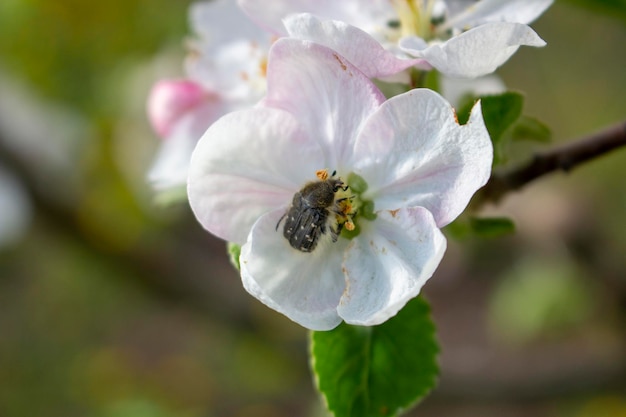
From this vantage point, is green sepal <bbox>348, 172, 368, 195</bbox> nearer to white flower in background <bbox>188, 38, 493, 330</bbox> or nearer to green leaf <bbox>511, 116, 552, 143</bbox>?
white flower in background <bbox>188, 38, 493, 330</bbox>

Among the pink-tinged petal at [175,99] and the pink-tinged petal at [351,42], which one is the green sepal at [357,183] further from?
the pink-tinged petal at [175,99]

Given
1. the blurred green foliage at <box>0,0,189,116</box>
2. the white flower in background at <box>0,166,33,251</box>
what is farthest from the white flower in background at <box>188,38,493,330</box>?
the white flower in background at <box>0,166,33,251</box>

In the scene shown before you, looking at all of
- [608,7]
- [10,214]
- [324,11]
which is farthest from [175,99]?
[10,214]

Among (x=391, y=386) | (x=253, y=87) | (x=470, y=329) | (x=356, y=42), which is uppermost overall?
(x=356, y=42)

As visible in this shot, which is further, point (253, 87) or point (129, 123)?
point (129, 123)

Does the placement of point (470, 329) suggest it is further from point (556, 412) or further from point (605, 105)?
point (605, 105)

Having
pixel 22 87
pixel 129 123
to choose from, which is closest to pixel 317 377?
pixel 129 123
